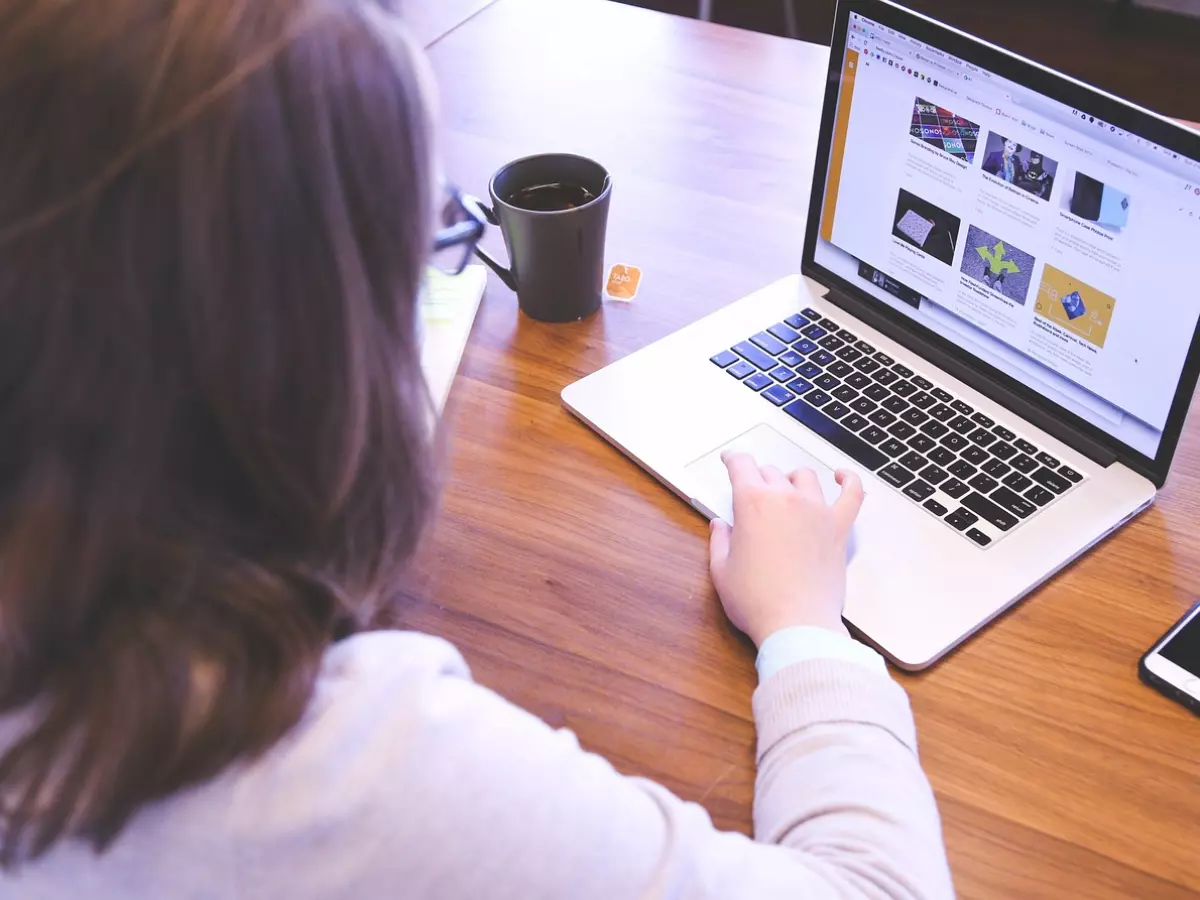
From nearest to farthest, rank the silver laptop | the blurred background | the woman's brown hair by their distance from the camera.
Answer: the woman's brown hair < the silver laptop < the blurred background

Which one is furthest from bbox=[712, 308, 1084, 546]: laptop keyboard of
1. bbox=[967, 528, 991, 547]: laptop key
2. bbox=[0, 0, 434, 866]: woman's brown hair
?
bbox=[0, 0, 434, 866]: woman's brown hair

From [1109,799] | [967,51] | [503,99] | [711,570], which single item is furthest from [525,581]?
[503,99]

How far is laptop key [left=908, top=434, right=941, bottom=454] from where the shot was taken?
2.79ft

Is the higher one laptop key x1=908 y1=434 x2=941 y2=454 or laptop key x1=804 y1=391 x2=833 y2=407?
laptop key x1=908 y1=434 x2=941 y2=454

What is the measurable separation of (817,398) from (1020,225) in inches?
8.0

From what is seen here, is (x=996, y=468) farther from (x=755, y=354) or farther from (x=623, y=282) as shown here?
(x=623, y=282)

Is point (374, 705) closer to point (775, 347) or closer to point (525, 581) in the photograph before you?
point (525, 581)

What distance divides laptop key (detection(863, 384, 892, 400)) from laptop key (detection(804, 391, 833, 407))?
0.10 feet

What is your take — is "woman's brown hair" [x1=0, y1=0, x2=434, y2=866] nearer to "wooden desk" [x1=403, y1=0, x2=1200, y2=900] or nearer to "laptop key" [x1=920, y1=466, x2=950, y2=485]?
"wooden desk" [x1=403, y1=0, x2=1200, y2=900]

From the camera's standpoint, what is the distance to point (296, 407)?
48 centimetres

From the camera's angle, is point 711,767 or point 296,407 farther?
point 711,767

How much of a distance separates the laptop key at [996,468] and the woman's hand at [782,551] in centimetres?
11

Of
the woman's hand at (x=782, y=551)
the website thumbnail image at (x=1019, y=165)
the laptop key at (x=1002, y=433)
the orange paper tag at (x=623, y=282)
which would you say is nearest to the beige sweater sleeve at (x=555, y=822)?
the woman's hand at (x=782, y=551)

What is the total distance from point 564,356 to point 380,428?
0.48 meters
